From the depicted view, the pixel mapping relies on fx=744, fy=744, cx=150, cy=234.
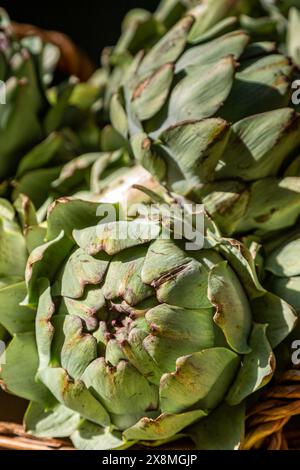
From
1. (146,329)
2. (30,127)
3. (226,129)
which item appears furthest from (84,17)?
(146,329)

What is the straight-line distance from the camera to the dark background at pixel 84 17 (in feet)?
6.90

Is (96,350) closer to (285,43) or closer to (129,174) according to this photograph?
(129,174)

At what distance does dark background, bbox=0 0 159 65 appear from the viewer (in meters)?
2.10

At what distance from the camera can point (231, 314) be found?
0.82 meters

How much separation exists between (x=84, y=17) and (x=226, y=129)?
1.39m

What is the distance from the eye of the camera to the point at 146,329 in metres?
0.81

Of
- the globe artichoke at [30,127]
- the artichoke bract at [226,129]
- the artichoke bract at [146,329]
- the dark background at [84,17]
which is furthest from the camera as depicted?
the dark background at [84,17]

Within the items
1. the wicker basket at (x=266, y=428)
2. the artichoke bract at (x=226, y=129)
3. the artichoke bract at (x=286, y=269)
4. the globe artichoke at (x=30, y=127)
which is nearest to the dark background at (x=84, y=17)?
the globe artichoke at (x=30, y=127)

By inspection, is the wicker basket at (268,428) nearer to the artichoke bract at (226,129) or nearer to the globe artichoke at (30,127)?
the artichoke bract at (226,129)

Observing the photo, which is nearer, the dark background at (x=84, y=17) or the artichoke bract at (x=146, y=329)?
the artichoke bract at (x=146, y=329)

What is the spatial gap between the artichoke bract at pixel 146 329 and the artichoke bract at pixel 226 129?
0.28 ft

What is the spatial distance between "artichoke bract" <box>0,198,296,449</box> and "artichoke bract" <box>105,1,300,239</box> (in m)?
0.09

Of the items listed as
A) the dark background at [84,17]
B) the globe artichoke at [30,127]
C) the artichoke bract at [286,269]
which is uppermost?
the globe artichoke at [30,127]
